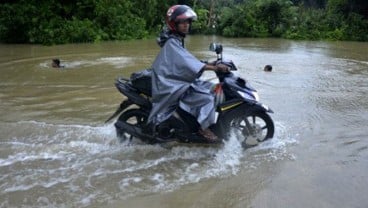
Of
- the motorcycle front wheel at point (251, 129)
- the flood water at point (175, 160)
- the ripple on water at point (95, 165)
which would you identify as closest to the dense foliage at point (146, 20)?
the flood water at point (175, 160)

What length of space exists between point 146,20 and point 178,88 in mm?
24086

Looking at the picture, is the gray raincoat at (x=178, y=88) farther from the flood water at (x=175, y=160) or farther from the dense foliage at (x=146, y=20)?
the dense foliage at (x=146, y=20)

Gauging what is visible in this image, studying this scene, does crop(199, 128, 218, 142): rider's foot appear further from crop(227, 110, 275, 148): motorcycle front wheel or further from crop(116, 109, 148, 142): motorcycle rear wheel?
crop(116, 109, 148, 142): motorcycle rear wheel

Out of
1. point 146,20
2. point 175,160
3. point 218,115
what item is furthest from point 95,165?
point 146,20

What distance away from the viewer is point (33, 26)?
20641 mm

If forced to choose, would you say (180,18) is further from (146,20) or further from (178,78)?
(146,20)

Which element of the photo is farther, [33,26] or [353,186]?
[33,26]

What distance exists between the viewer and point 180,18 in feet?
16.4

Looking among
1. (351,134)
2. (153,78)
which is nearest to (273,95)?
(351,134)

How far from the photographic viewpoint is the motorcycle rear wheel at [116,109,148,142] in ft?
18.1

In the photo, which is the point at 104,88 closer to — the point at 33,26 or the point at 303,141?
the point at 303,141

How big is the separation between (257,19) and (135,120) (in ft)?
79.9

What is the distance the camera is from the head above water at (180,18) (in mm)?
4975

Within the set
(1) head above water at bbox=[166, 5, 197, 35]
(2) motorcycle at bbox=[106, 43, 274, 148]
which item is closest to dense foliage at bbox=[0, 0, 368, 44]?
(2) motorcycle at bbox=[106, 43, 274, 148]
